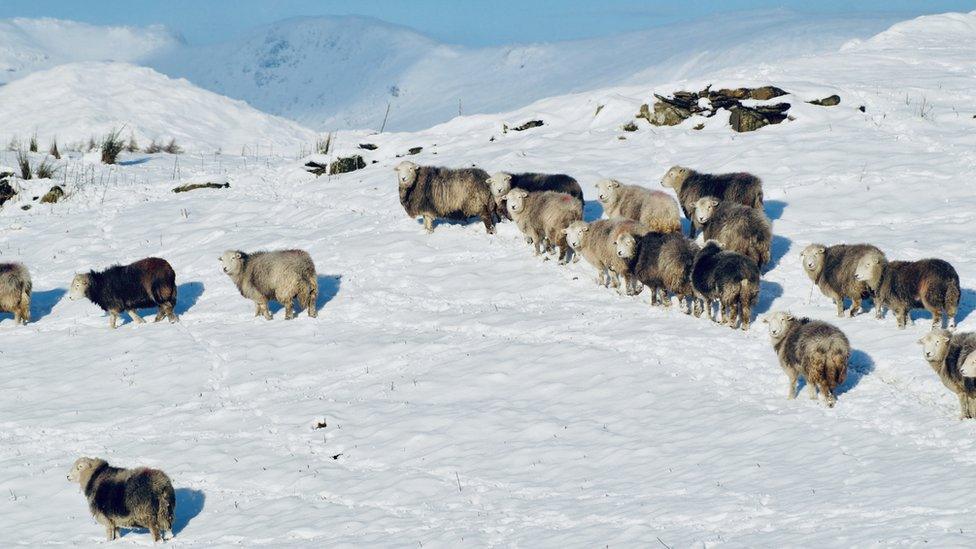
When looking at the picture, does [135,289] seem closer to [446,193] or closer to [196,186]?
[446,193]

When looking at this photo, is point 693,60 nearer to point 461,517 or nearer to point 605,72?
point 605,72

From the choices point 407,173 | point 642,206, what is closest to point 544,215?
point 642,206

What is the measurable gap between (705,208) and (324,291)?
7413 millimetres

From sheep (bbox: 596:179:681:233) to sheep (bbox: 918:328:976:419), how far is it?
622 cm

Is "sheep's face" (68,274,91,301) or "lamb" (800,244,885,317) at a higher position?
"lamb" (800,244,885,317)

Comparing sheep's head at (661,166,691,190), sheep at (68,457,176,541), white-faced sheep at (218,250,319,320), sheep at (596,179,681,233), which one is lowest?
sheep at (68,457,176,541)

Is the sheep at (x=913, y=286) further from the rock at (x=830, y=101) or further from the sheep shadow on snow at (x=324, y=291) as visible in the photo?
the rock at (x=830, y=101)

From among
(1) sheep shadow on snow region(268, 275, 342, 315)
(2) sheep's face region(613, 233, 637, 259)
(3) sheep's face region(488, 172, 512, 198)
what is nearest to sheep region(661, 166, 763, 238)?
(2) sheep's face region(613, 233, 637, 259)

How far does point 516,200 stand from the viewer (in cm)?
2153

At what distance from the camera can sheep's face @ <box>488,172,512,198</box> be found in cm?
2227

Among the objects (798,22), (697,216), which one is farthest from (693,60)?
(697,216)

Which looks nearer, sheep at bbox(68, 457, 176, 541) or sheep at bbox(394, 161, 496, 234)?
sheep at bbox(68, 457, 176, 541)

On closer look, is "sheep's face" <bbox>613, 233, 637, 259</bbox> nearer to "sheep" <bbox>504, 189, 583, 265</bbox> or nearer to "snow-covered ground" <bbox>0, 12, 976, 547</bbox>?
"snow-covered ground" <bbox>0, 12, 976, 547</bbox>

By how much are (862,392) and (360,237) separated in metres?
12.3
